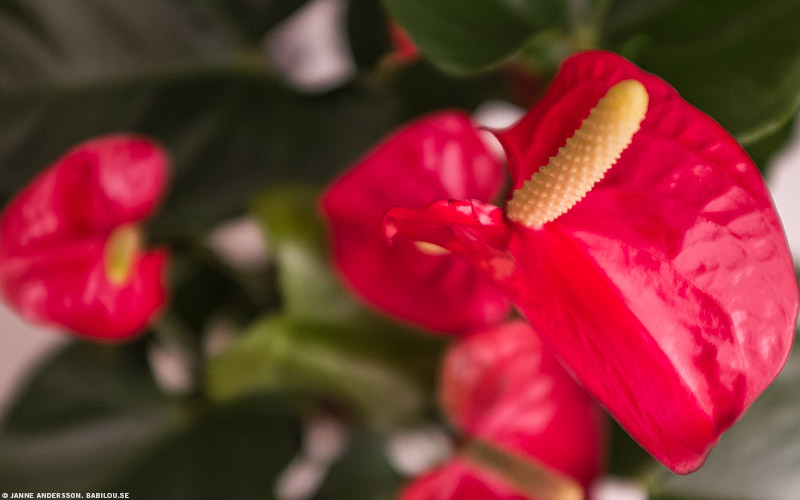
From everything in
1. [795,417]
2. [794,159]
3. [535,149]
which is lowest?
[794,159]

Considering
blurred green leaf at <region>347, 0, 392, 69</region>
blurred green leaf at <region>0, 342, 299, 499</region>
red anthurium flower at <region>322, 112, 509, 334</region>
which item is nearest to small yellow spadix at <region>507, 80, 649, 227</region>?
red anthurium flower at <region>322, 112, 509, 334</region>

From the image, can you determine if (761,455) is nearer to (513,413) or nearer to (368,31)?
(513,413)

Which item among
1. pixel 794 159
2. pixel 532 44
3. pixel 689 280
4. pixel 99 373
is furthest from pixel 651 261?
pixel 794 159

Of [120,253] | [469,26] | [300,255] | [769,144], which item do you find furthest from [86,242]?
[769,144]

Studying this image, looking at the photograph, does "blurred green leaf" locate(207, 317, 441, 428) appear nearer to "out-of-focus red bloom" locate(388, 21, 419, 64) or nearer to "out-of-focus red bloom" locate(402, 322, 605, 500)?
"out-of-focus red bloom" locate(402, 322, 605, 500)

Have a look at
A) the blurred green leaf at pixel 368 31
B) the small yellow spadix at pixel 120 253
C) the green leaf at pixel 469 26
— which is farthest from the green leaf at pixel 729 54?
the small yellow spadix at pixel 120 253

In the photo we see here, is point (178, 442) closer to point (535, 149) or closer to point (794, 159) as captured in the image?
point (535, 149)

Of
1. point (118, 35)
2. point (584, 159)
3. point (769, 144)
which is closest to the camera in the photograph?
point (584, 159)
